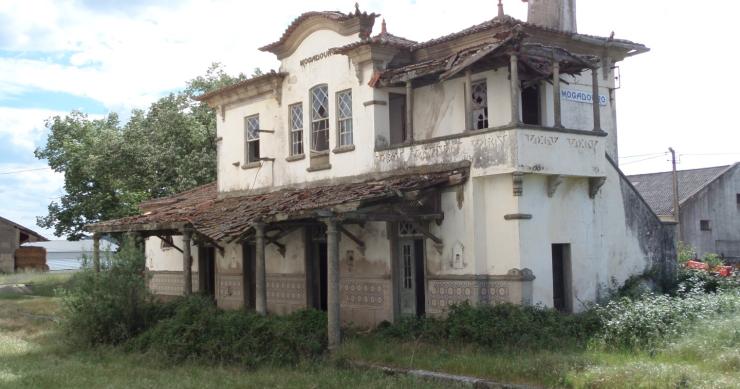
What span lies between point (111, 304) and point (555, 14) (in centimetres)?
1171

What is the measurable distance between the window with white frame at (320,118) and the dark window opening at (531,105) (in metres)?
5.05

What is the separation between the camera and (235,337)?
567 inches

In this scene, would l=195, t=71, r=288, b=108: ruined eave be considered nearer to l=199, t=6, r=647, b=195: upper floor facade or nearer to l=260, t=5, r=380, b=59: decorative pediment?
l=199, t=6, r=647, b=195: upper floor facade

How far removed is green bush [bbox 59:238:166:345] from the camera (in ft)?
55.1

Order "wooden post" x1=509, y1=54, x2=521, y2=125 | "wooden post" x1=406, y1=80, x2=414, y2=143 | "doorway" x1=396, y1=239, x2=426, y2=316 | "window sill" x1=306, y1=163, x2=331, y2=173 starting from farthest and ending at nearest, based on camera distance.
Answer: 1. "window sill" x1=306, y1=163, x2=331, y2=173
2. "doorway" x1=396, y1=239, x2=426, y2=316
3. "wooden post" x1=406, y1=80, x2=414, y2=143
4. "wooden post" x1=509, y1=54, x2=521, y2=125

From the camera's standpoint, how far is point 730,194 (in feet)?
116

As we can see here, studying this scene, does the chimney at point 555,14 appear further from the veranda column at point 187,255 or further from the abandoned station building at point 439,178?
the veranda column at point 187,255

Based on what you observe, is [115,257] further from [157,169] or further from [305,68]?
[157,169]

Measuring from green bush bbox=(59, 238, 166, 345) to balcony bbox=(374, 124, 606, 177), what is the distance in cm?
662

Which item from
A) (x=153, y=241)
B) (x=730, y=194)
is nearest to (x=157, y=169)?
(x=153, y=241)

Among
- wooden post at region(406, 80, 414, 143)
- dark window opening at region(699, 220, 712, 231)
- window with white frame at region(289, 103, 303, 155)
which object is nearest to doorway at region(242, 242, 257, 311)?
window with white frame at region(289, 103, 303, 155)

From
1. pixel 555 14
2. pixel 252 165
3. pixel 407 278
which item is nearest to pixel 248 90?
pixel 252 165

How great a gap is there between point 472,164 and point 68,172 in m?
29.2

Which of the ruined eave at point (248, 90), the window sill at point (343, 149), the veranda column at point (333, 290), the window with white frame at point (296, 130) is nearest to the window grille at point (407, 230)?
the window sill at point (343, 149)
